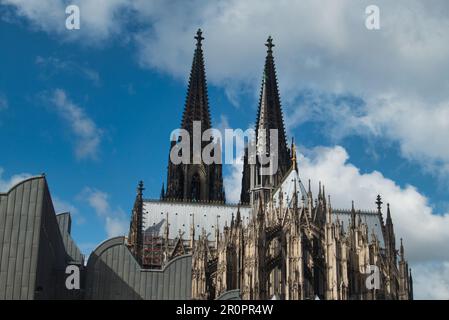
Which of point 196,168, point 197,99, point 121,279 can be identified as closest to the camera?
point 121,279

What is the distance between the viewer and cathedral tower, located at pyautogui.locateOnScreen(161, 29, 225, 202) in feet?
269

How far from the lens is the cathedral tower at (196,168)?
82125 mm

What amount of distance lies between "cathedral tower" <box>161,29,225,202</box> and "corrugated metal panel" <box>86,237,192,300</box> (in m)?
39.8

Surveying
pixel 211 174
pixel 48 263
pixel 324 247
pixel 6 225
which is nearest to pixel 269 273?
pixel 324 247

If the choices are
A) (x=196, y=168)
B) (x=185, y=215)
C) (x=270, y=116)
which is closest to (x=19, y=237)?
(x=185, y=215)

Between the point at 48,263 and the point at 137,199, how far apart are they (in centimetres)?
3322

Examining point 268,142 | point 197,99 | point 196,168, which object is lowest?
point 196,168

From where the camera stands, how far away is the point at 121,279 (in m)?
37.7

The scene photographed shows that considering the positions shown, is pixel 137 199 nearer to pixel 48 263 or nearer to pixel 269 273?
pixel 269 273

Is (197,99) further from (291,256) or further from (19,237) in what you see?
(19,237)

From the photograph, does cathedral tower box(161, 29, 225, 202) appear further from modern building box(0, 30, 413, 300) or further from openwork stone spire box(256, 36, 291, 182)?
modern building box(0, 30, 413, 300)

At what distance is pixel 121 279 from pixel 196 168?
46735mm

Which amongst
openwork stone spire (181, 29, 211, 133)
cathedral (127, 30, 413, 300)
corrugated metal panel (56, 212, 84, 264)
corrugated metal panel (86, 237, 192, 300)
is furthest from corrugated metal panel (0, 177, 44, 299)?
openwork stone spire (181, 29, 211, 133)

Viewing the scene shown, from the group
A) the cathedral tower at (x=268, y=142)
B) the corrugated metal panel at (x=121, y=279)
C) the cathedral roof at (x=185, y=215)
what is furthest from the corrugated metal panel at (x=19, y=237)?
the cathedral tower at (x=268, y=142)
